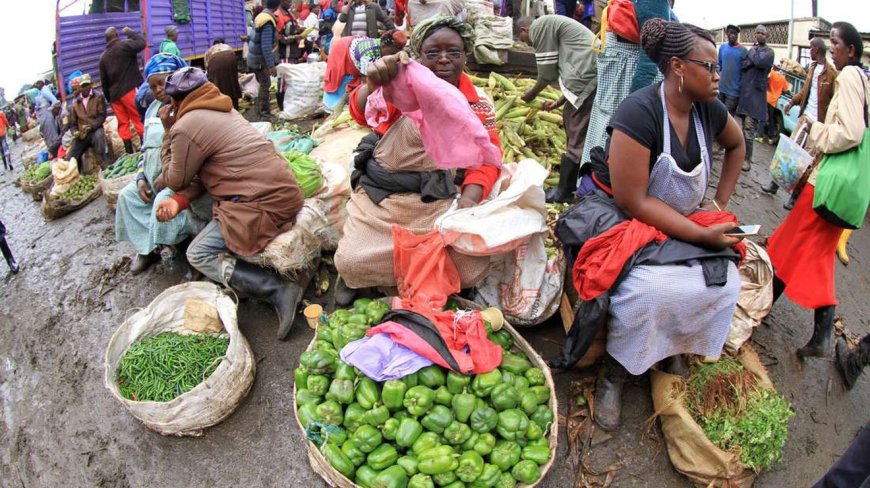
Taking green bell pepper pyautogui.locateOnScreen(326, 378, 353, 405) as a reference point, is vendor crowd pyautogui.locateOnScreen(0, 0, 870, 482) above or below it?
above

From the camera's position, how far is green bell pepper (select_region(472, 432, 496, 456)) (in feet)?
7.90

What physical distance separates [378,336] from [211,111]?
199 cm

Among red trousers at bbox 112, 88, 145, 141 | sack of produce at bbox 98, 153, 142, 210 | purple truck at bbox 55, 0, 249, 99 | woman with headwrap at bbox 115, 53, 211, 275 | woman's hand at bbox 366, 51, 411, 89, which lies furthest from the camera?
purple truck at bbox 55, 0, 249, 99

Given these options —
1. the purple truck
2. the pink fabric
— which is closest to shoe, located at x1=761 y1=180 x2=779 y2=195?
the pink fabric

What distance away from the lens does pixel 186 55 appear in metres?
10.8

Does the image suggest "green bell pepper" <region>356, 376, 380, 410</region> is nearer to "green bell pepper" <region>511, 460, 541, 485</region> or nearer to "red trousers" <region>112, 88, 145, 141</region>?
"green bell pepper" <region>511, 460, 541, 485</region>

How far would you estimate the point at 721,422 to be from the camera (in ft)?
8.76

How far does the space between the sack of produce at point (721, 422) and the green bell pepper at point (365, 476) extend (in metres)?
1.51

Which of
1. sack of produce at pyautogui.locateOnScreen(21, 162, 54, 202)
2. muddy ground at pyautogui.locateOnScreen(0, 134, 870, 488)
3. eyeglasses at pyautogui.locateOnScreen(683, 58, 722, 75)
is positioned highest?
eyeglasses at pyautogui.locateOnScreen(683, 58, 722, 75)

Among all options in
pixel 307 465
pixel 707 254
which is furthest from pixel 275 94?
pixel 707 254

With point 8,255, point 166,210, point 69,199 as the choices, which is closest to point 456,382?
point 166,210

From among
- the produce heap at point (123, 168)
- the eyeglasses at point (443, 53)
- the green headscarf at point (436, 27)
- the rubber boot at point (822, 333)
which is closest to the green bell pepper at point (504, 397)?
the eyeglasses at point (443, 53)

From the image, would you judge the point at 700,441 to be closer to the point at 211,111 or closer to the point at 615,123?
the point at 615,123

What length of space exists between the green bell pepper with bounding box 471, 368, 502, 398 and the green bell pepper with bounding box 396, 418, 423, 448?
342 mm
